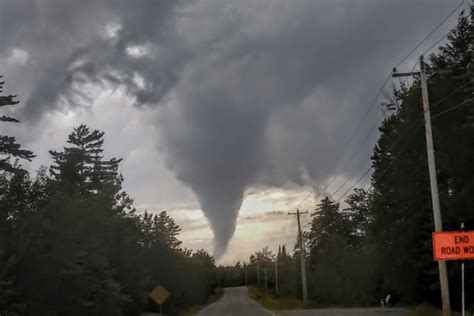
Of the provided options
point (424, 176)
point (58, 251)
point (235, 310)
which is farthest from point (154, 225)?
point (58, 251)

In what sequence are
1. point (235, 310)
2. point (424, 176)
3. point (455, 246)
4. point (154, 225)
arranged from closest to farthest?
point (455, 246) < point (424, 176) < point (235, 310) < point (154, 225)

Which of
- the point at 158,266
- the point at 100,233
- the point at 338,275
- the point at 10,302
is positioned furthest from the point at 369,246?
the point at 10,302

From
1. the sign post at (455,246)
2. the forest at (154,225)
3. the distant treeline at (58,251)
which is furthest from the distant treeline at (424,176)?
the distant treeline at (58,251)

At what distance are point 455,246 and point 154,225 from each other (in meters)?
63.4

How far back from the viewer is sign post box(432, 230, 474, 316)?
22312 millimetres

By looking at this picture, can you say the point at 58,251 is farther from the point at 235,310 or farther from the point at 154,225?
the point at 154,225

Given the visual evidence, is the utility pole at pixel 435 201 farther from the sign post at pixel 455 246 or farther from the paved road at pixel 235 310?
the paved road at pixel 235 310

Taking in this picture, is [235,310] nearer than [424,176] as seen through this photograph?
No

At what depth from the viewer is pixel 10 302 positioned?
2638cm

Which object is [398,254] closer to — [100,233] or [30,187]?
[100,233]

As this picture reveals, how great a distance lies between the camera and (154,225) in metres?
83.1

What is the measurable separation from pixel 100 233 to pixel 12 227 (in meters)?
16.1

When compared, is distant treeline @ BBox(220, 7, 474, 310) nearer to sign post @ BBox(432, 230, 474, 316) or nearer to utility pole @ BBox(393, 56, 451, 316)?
utility pole @ BBox(393, 56, 451, 316)

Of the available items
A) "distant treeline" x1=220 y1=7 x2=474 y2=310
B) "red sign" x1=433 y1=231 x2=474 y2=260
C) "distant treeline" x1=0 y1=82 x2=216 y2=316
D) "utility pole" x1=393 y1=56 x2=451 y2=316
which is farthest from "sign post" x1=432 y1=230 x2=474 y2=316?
"distant treeline" x1=0 y1=82 x2=216 y2=316
